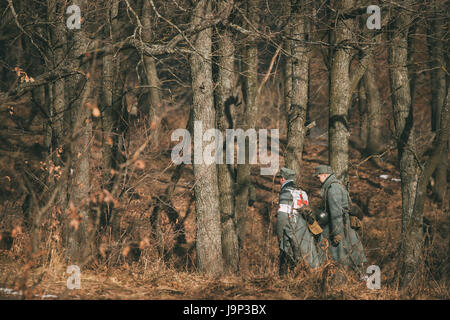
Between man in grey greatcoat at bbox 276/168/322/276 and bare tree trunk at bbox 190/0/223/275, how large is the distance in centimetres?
118

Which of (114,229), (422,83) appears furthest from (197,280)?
(422,83)

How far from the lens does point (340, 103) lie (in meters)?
8.98

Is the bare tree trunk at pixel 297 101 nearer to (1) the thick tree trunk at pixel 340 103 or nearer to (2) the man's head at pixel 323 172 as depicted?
(1) the thick tree trunk at pixel 340 103

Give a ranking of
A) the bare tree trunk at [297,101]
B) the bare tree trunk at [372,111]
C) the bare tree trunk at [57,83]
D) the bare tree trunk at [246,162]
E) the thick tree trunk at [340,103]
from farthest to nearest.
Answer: the bare tree trunk at [372,111] < the bare tree trunk at [246,162] < the bare tree trunk at [57,83] < the bare tree trunk at [297,101] < the thick tree trunk at [340,103]

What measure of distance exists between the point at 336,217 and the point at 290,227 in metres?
0.78

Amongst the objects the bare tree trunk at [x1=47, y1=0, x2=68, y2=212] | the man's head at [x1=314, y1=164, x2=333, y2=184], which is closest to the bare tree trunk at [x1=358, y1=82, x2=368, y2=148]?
the man's head at [x1=314, y1=164, x2=333, y2=184]

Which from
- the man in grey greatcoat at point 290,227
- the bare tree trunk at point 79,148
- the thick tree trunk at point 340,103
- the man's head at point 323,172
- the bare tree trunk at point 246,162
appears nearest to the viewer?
the bare tree trunk at point 79,148

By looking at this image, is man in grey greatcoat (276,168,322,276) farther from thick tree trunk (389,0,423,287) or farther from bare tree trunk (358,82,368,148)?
bare tree trunk (358,82,368,148)

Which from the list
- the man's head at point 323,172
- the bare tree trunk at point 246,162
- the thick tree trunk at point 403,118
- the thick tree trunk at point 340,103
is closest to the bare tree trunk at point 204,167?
the man's head at point 323,172

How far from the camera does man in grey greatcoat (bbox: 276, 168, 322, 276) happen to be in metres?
7.84

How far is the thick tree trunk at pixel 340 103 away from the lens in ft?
29.3

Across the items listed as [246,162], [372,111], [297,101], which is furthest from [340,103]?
[372,111]

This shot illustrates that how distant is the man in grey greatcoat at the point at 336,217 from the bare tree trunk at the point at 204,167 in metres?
1.83

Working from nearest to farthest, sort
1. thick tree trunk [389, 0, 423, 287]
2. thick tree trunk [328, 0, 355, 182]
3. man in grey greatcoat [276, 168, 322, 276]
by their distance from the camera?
man in grey greatcoat [276, 168, 322, 276], thick tree trunk [328, 0, 355, 182], thick tree trunk [389, 0, 423, 287]
